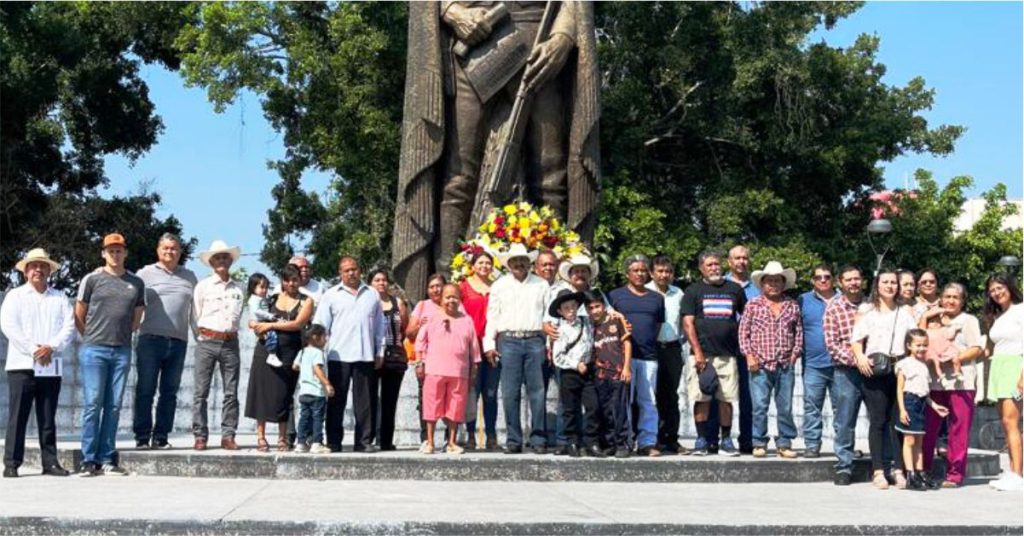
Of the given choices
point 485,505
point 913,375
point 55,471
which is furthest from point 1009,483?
point 55,471

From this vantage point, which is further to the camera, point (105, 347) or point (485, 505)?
point (105, 347)

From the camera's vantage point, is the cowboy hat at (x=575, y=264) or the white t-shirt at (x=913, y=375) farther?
the cowboy hat at (x=575, y=264)

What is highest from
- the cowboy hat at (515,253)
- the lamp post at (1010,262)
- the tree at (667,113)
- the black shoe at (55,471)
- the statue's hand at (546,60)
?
the tree at (667,113)

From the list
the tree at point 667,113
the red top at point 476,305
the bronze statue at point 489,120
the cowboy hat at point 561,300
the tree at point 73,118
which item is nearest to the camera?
the cowboy hat at point 561,300

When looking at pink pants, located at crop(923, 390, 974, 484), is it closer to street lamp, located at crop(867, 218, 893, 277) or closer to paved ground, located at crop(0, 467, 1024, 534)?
paved ground, located at crop(0, 467, 1024, 534)

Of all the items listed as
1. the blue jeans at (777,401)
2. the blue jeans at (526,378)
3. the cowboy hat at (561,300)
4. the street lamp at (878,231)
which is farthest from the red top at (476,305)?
the street lamp at (878,231)

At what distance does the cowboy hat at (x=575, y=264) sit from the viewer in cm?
1202

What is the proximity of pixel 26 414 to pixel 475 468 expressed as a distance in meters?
3.31

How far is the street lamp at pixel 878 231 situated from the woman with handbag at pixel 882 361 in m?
16.9

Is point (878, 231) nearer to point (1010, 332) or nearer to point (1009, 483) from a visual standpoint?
point (1010, 332)

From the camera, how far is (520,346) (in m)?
11.9

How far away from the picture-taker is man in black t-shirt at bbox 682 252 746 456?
1191 cm

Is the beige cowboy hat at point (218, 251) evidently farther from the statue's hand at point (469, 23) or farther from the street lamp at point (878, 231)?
the street lamp at point (878, 231)

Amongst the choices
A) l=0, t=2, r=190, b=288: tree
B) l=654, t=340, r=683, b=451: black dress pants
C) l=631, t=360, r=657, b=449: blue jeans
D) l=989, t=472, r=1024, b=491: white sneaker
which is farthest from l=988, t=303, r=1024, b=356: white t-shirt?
l=0, t=2, r=190, b=288: tree
